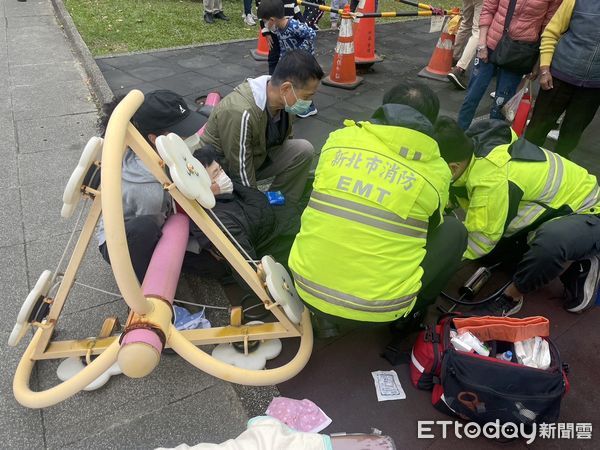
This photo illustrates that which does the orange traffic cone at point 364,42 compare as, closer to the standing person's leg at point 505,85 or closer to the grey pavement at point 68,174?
the grey pavement at point 68,174

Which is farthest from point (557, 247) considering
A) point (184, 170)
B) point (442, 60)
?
point (442, 60)

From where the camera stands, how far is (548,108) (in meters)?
3.53

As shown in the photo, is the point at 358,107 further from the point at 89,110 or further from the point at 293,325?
the point at 293,325

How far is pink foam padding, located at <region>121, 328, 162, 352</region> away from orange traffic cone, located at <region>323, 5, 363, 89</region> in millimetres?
4735

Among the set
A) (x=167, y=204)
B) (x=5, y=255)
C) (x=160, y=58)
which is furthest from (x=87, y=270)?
(x=160, y=58)

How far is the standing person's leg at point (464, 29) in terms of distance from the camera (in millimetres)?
5863

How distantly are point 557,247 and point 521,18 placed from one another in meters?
2.12

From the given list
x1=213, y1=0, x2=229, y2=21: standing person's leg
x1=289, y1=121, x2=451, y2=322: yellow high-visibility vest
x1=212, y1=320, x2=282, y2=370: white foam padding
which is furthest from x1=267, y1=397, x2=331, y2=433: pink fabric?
x1=213, y1=0, x2=229, y2=21: standing person's leg

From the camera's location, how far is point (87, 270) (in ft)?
9.00

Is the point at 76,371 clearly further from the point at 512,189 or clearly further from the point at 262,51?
the point at 262,51

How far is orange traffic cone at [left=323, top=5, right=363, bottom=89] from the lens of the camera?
17.5 ft

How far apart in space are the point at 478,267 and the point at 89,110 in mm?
4196

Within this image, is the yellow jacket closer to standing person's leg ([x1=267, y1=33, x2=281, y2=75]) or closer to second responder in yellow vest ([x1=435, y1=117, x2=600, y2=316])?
second responder in yellow vest ([x1=435, y1=117, x2=600, y2=316])

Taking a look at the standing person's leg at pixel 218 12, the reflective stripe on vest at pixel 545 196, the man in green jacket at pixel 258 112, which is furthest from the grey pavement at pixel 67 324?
the standing person's leg at pixel 218 12
